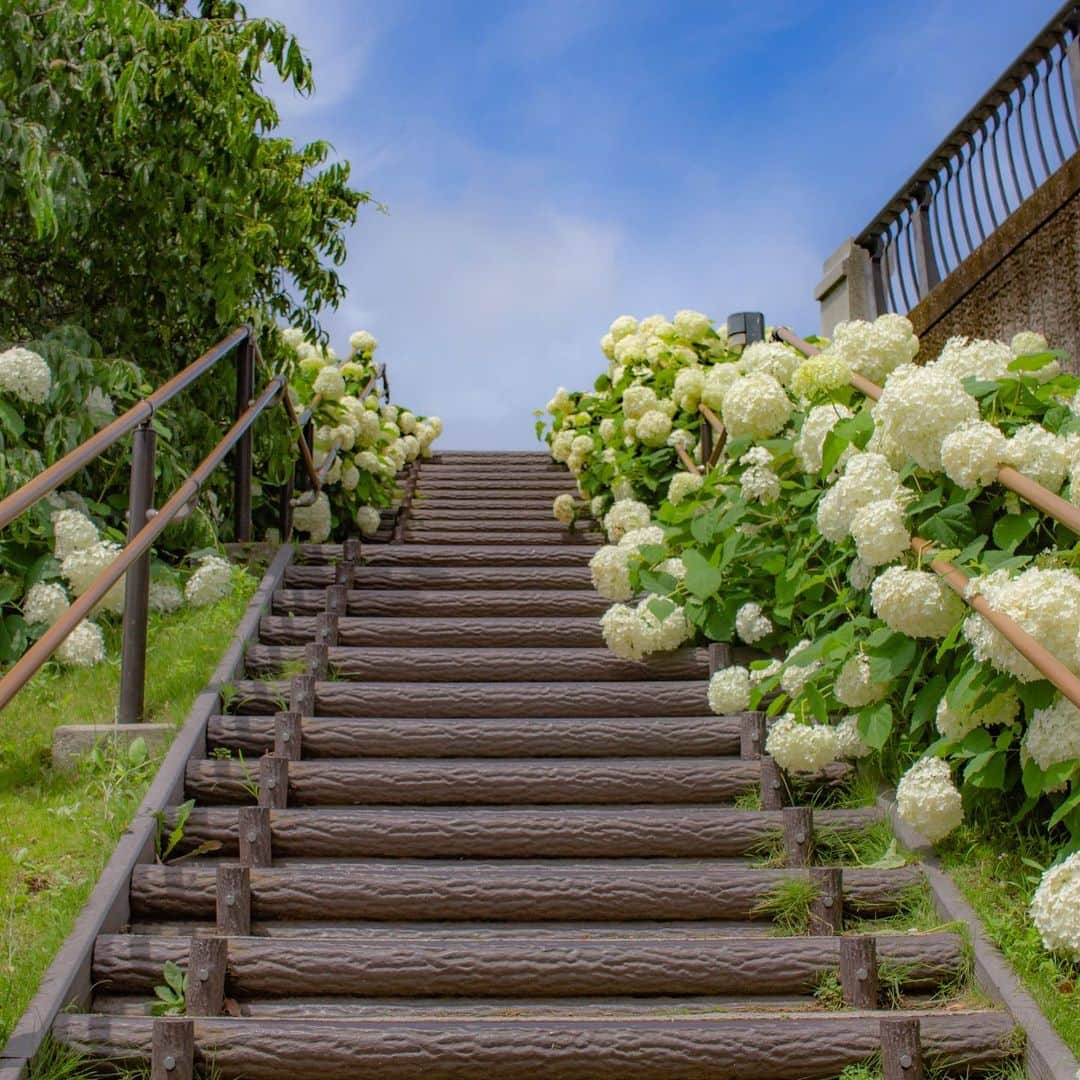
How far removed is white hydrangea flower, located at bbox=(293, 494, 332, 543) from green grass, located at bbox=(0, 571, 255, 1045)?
187 cm

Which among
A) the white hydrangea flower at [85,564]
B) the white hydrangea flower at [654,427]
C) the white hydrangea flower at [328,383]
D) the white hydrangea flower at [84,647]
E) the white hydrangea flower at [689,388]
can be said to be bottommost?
the white hydrangea flower at [84,647]

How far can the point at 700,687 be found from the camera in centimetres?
449

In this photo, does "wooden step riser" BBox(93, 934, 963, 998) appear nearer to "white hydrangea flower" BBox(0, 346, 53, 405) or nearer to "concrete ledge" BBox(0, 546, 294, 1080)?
"concrete ledge" BBox(0, 546, 294, 1080)

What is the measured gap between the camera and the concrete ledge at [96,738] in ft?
12.5

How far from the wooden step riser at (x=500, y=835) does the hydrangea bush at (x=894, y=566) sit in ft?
1.01

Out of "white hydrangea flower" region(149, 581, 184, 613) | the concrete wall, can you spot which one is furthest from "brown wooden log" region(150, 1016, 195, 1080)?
the concrete wall

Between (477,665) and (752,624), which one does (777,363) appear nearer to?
(752,624)

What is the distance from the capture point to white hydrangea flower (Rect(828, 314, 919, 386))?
4.39 m

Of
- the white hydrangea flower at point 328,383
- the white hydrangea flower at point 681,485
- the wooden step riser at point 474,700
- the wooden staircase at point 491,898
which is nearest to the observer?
the wooden staircase at point 491,898

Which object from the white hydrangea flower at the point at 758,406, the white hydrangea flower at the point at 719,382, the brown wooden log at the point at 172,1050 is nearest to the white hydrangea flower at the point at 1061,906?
the brown wooden log at the point at 172,1050

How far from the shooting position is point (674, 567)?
4984mm

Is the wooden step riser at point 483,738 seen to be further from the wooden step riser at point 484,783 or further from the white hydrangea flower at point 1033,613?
the white hydrangea flower at point 1033,613

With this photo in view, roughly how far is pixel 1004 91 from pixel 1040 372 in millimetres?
3544

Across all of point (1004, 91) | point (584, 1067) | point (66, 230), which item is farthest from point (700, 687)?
point (1004, 91)
